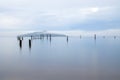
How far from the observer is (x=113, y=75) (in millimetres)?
21812

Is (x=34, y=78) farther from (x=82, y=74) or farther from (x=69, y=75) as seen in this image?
(x=82, y=74)

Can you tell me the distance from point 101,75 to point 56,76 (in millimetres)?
4227

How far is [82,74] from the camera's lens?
2227 cm

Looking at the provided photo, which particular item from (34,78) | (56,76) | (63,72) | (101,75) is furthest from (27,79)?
(101,75)

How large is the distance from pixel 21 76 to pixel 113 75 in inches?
342

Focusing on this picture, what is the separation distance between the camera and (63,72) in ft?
76.1

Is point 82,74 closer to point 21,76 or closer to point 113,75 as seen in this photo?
point 113,75

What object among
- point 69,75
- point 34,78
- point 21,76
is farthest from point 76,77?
point 21,76

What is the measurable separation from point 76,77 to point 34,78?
3.82 metres

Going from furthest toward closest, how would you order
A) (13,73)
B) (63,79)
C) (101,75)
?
1. (13,73)
2. (101,75)
3. (63,79)

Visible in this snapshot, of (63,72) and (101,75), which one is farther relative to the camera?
(63,72)

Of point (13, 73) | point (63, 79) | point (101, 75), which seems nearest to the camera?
point (63, 79)

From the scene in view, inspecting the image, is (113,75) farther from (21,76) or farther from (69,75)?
(21,76)

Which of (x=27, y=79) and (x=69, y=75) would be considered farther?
(x=69, y=75)
